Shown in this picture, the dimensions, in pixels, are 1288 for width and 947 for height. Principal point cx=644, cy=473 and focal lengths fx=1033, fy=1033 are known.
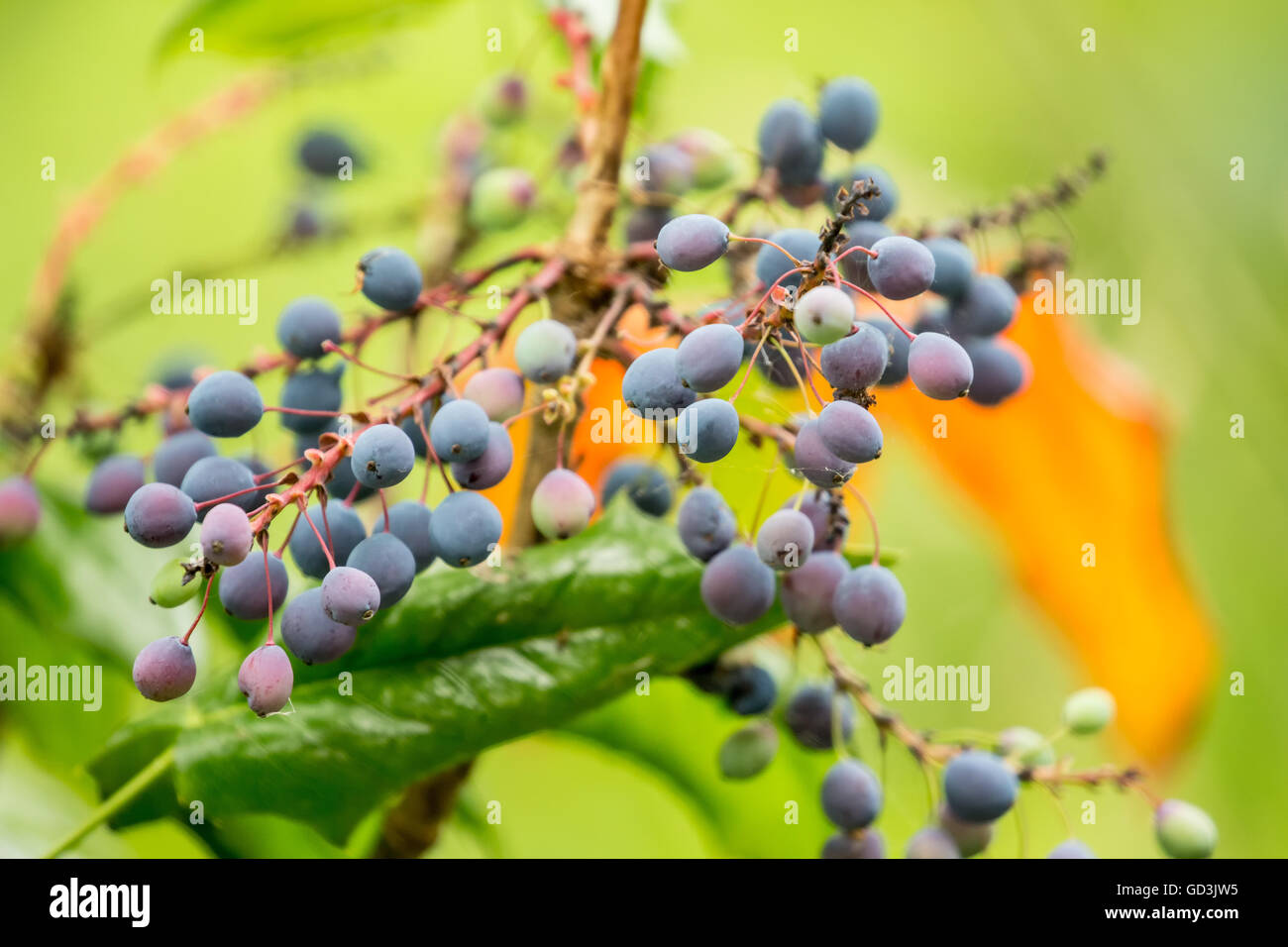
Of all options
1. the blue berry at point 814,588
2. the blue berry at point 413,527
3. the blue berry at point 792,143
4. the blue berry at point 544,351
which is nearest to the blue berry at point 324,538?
the blue berry at point 413,527

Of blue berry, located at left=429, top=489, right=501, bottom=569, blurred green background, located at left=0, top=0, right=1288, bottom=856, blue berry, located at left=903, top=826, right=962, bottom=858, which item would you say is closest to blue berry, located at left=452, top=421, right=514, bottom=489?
blue berry, located at left=429, top=489, right=501, bottom=569

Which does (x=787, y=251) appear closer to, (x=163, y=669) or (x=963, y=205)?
(x=163, y=669)

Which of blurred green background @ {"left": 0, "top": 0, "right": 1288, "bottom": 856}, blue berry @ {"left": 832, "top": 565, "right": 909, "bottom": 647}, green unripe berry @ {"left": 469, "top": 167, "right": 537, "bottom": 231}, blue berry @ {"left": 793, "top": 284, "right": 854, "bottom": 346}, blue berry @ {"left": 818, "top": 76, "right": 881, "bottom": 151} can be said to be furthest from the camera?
blurred green background @ {"left": 0, "top": 0, "right": 1288, "bottom": 856}

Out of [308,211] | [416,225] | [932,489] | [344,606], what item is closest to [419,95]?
[308,211]

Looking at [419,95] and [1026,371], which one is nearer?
[1026,371]

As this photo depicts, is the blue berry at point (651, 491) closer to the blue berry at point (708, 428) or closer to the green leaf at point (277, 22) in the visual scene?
the blue berry at point (708, 428)

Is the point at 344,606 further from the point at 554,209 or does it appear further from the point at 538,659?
the point at 554,209

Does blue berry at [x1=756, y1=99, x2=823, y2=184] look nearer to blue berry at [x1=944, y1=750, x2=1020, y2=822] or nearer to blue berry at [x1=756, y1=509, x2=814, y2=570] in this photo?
blue berry at [x1=756, y1=509, x2=814, y2=570]
